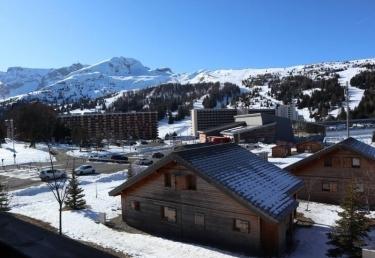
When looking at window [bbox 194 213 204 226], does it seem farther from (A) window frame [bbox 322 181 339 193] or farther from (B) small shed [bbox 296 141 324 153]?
(B) small shed [bbox 296 141 324 153]

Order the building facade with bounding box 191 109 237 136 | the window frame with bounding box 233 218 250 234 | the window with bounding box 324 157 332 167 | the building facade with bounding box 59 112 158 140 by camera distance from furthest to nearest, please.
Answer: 1. the building facade with bounding box 191 109 237 136
2. the building facade with bounding box 59 112 158 140
3. the window with bounding box 324 157 332 167
4. the window frame with bounding box 233 218 250 234

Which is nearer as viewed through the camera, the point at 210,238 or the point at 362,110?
the point at 210,238

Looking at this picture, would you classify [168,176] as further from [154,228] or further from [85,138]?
[85,138]

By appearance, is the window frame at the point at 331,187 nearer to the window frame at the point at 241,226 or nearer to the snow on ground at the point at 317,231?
the snow on ground at the point at 317,231

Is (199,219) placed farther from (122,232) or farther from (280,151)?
(280,151)

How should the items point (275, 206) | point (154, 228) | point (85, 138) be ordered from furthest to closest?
point (85, 138)
point (154, 228)
point (275, 206)

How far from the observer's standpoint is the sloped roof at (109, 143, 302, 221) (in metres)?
22.6

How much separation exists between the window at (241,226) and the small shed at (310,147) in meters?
57.1

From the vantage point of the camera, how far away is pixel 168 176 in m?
26.3

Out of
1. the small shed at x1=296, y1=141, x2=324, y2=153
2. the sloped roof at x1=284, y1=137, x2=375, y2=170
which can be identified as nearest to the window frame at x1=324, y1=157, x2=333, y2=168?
the sloped roof at x1=284, y1=137, x2=375, y2=170

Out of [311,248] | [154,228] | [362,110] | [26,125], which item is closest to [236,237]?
[311,248]

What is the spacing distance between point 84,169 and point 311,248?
3865 centimetres

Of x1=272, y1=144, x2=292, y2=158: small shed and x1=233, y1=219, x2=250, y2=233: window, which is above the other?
x1=233, y1=219, x2=250, y2=233: window

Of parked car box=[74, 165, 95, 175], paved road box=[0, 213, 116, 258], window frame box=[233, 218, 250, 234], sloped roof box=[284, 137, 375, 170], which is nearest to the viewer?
paved road box=[0, 213, 116, 258]
